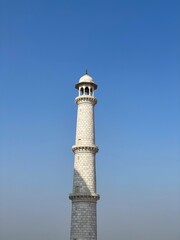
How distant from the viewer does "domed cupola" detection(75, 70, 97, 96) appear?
40.6m

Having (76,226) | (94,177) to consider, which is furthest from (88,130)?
(76,226)

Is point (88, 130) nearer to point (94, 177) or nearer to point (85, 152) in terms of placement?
point (85, 152)

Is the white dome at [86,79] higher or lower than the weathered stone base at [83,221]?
higher

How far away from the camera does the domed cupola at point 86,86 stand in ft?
→ 133

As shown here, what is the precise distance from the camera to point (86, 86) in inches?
1602

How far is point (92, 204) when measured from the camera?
36.2m

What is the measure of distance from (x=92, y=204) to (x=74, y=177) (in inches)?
139

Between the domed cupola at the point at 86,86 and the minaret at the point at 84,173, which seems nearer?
the minaret at the point at 84,173

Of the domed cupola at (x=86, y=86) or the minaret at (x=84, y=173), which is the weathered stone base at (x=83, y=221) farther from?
the domed cupola at (x=86, y=86)

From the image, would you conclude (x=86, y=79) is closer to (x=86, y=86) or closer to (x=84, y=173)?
(x=86, y=86)

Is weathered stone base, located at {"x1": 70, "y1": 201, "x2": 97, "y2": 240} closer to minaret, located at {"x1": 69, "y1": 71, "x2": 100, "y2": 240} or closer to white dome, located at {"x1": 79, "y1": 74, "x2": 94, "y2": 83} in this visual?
minaret, located at {"x1": 69, "y1": 71, "x2": 100, "y2": 240}

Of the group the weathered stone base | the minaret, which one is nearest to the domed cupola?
the minaret

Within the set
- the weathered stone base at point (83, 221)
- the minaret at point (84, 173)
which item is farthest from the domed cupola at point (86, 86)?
the weathered stone base at point (83, 221)

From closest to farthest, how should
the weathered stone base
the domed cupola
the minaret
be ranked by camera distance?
the weathered stone base, the minaret, the domed cupola
